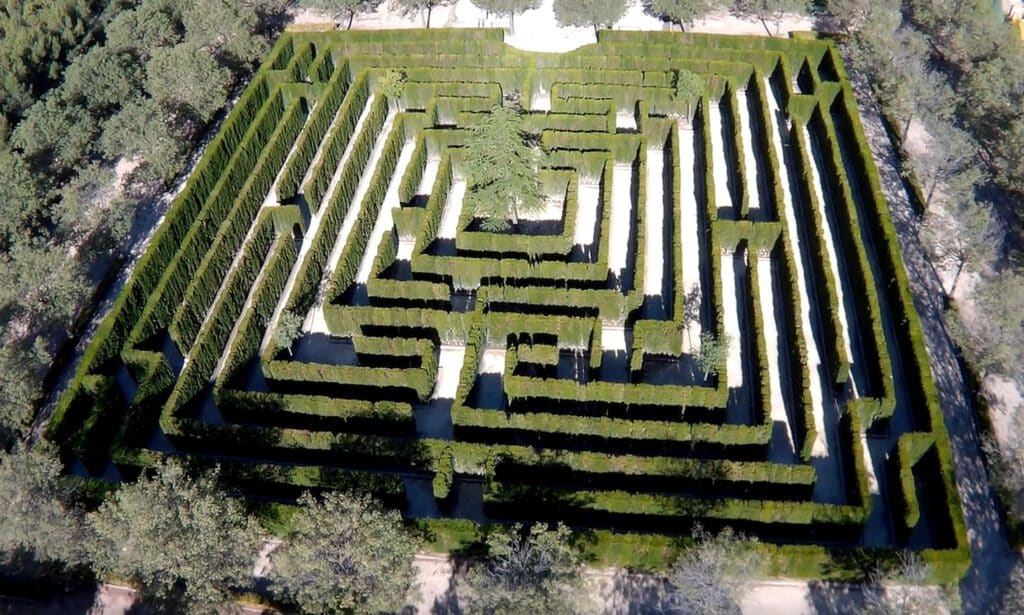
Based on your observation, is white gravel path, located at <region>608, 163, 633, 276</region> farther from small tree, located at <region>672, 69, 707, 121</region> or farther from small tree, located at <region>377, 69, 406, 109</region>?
small tree, located at <region>377, 69, 406, 109</region>

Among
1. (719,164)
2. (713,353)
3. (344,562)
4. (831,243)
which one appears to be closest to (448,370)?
(344,562)

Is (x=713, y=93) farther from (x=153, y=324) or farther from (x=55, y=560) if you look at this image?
(x=55, y=560)

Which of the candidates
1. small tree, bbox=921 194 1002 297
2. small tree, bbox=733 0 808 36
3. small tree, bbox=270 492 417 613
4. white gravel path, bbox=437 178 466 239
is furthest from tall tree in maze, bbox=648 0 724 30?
small tree, bbox=270 492 417 613

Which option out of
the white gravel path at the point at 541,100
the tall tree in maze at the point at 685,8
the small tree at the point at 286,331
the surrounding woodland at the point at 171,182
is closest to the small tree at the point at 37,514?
the surrounding woodland at the point at 171,182

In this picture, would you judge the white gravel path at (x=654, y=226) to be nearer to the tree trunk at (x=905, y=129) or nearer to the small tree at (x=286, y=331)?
the tree trunk at (x=905, y=129)

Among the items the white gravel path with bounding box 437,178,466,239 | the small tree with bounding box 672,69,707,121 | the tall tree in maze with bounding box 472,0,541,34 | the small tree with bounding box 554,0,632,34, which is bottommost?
the white gravel path with bounding box 437,178,466,239

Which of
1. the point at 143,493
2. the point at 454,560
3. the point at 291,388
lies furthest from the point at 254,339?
the point at 454,560
